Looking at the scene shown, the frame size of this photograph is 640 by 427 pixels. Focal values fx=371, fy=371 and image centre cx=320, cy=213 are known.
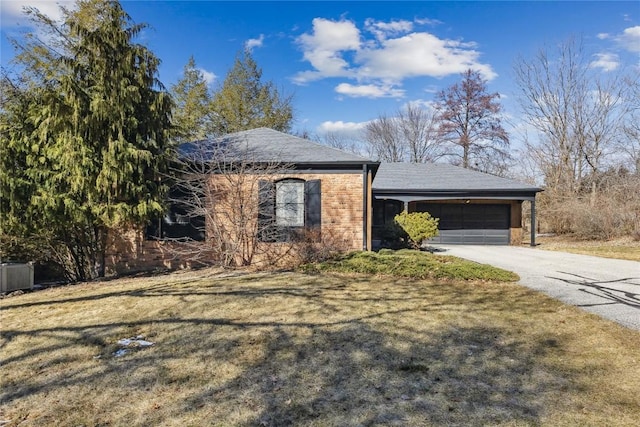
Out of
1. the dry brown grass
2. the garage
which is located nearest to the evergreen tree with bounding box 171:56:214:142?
the garage

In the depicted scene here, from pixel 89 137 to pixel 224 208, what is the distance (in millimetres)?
3387

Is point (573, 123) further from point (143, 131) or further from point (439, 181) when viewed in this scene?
point (143, 131)

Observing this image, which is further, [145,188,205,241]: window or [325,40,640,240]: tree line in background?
[325,40,640,240]: tree line in background

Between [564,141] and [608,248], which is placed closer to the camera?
[608,248]

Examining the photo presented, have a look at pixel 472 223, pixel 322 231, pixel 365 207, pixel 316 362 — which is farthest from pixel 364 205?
pixel 472 223

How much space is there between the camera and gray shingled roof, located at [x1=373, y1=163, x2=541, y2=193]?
53.4 feet

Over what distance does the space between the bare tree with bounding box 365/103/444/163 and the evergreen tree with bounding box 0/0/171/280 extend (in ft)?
92.8

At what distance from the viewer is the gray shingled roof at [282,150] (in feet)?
33.6

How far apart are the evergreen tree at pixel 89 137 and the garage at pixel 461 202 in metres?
10.4

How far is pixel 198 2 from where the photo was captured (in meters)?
11.4

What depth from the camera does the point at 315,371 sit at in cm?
355

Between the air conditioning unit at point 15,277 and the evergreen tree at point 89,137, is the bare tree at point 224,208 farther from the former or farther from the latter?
the air conditioning unit at point 15,277

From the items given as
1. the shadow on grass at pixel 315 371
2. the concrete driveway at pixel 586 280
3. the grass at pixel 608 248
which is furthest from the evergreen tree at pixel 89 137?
the grass at pixel 608 248

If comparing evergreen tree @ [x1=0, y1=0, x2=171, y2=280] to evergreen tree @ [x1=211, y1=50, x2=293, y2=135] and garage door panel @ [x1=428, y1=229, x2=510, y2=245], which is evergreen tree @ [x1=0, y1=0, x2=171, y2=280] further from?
evergreen tree @ [x1=211, y1=50, x2=293, y2=135]
